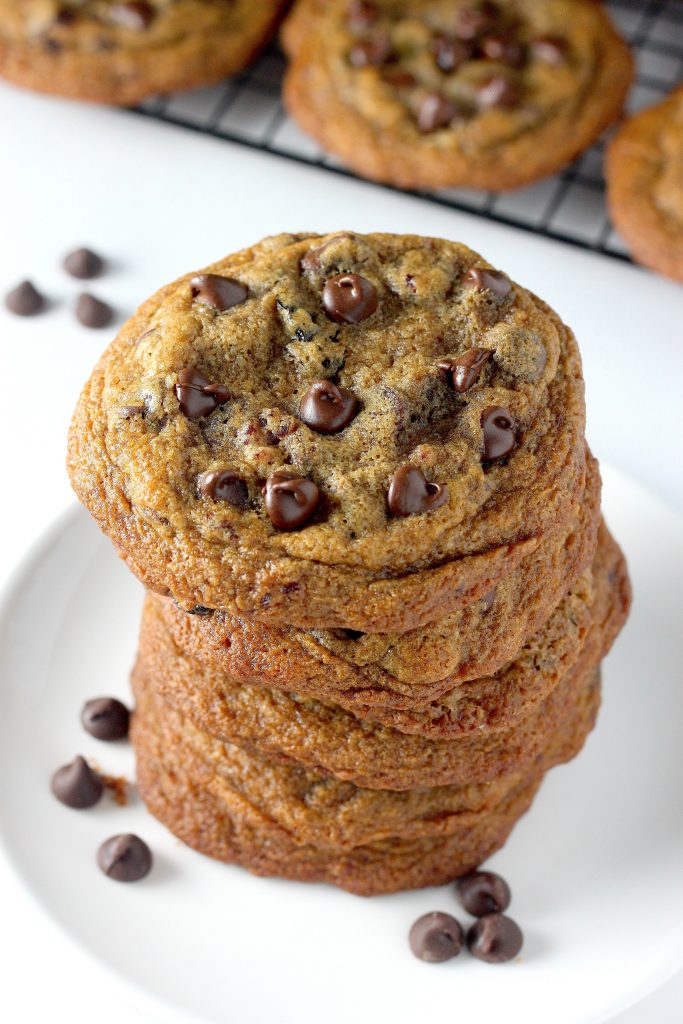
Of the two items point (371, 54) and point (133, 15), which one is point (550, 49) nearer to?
point (371, 54)

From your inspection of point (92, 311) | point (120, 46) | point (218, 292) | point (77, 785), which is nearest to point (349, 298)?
point (218, 292)

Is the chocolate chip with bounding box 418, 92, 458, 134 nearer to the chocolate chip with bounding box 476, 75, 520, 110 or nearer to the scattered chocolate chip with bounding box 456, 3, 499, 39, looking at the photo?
the chocolate chip with bounding box 476, 75, 520, 110

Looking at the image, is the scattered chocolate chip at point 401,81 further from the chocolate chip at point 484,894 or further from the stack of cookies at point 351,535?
the chocolate chip at point 484,894

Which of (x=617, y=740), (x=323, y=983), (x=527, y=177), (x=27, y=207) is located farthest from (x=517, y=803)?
(x=27, y=207)

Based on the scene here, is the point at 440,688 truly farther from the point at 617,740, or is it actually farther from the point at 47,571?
the point at 47,571

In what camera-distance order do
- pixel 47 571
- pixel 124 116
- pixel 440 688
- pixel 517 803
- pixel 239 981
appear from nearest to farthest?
pixel 440 688 < pixel 239 981 < pixel 517 803 < pixel 47 571 < pixel 124 116

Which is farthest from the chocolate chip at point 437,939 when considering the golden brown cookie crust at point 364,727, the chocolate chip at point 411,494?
the chocolate chip at point 411,494
